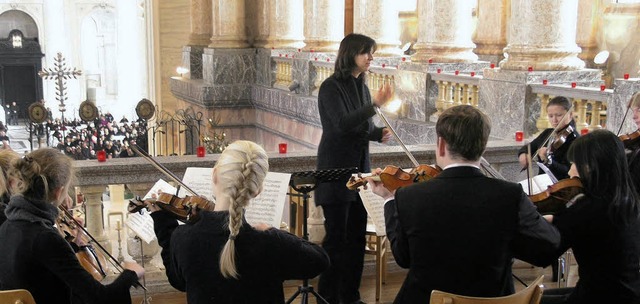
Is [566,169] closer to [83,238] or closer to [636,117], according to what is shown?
[636,117]

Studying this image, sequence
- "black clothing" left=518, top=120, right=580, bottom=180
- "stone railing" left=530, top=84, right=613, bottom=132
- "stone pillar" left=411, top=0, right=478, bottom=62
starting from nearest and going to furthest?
"black clothing" left=518, top=120, right=580, bottom=180 → "stone railing" left=530, top=84, right=613, bottom=132 → "stone pillar" left=411, top=0, right=478, bottom=62

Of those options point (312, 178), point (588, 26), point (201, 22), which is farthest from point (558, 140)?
point (201, 22)

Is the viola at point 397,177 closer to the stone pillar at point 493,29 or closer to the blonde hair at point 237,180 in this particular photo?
the blonde hair at point 237,180

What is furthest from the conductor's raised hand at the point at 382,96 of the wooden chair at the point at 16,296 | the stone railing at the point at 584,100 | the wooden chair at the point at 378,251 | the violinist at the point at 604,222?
the stone railing at the point at 584,100

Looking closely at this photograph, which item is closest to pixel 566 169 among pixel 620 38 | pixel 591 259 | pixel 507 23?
pixel 591 259

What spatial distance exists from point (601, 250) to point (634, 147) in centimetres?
198

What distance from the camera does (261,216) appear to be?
4.73 m

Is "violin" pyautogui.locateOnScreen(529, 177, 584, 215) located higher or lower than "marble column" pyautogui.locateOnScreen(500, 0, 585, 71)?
lower

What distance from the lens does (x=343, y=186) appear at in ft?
17.7

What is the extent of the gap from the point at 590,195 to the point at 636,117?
233 centimetres

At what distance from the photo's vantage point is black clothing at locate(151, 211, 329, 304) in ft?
10.7

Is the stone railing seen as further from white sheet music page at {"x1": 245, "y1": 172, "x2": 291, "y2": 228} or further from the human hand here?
the human hand

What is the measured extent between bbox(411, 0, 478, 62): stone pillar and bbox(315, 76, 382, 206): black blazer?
6.50 meters

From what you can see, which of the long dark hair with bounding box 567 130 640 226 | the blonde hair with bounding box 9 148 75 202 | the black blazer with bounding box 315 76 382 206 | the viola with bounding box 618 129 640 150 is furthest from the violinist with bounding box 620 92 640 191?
the blonde hair with bounding box 9 148 75 202
